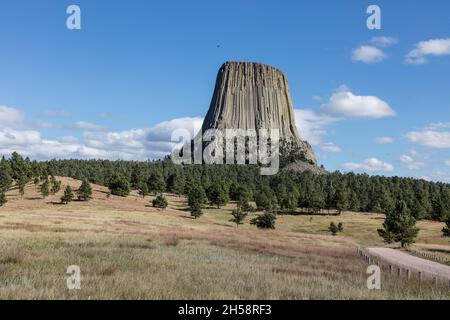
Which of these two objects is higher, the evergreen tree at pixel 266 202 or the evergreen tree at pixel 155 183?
the evergreen tree at pixel 155 183

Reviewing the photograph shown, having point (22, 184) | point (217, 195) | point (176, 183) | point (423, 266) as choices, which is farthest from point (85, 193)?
point (423, 266)

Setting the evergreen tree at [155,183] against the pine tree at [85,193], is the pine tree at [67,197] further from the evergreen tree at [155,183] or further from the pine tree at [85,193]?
the evergreen tree at [155,183]

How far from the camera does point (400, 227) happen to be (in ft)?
213

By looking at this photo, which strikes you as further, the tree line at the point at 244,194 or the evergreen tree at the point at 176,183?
the evergreen tree at the point at 176,183

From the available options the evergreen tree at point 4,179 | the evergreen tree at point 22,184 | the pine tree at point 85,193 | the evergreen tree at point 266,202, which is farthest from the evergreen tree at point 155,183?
the evergreen tree at point 4,179

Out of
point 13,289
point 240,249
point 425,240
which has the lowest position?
point 425,240

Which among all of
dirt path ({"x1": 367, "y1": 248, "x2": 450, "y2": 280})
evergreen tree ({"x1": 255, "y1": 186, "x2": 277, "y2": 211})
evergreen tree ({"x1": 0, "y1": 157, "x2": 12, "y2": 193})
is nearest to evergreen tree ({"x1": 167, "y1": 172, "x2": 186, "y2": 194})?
evergreen tree ({"x1": 255, "y1": 186, "x2": 277, "y2": 211})

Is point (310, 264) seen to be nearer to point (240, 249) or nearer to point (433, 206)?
point (240, 249)

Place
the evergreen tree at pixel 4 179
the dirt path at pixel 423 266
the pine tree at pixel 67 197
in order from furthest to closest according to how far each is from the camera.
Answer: the evergreen tree at pixel 4 179 → the pine tree at pixel 67 197 → the dirt path at pixel 423 266

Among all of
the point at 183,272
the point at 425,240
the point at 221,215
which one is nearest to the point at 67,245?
the point at 183,272

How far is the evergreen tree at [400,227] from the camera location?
64.8 metres

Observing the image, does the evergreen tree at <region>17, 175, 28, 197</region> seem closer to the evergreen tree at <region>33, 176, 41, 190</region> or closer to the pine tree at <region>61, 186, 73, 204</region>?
the evergreen tree at <region>33, 176, 41, 190</region>
